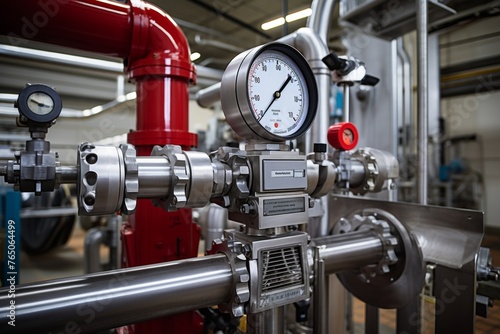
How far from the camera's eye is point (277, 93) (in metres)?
0.60

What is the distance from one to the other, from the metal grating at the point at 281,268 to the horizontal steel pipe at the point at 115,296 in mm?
67

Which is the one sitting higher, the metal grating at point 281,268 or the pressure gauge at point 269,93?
the pressure gauge at point 269,93

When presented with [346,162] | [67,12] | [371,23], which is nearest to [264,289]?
[346,162]

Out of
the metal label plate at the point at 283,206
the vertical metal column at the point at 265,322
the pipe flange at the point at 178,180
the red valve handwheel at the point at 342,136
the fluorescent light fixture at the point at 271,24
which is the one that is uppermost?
the fluorescent light fixture at the point at 271,24

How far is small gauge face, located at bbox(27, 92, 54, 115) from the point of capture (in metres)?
0.49

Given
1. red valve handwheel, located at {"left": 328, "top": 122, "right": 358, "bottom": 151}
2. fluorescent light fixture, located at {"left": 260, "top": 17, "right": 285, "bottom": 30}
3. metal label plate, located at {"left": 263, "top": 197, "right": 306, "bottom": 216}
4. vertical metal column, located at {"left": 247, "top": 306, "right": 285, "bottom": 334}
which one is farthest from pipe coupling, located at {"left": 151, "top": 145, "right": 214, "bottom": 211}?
fluorescent light fixture, located at {"left": 260, "top": 17, "right": 285, "bottom": 30}

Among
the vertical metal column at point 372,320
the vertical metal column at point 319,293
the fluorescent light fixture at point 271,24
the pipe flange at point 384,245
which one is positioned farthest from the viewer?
the fluorescent light fixture at point 271,24

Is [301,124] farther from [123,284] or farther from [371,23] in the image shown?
[371,23]

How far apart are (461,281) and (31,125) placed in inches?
32.6

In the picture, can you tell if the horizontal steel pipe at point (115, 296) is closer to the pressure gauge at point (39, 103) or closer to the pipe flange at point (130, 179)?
the pipe flange at point (130, 179)

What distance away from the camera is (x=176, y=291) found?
513 millimetres

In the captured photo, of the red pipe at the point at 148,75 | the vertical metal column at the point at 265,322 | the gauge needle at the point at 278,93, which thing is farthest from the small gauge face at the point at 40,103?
the vertical metal column at the point at 265,322

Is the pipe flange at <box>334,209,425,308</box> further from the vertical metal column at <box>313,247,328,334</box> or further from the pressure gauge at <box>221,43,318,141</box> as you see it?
the pressure gauge at <box>221,43,318,141</box>

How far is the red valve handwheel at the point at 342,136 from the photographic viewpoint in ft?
2.59
